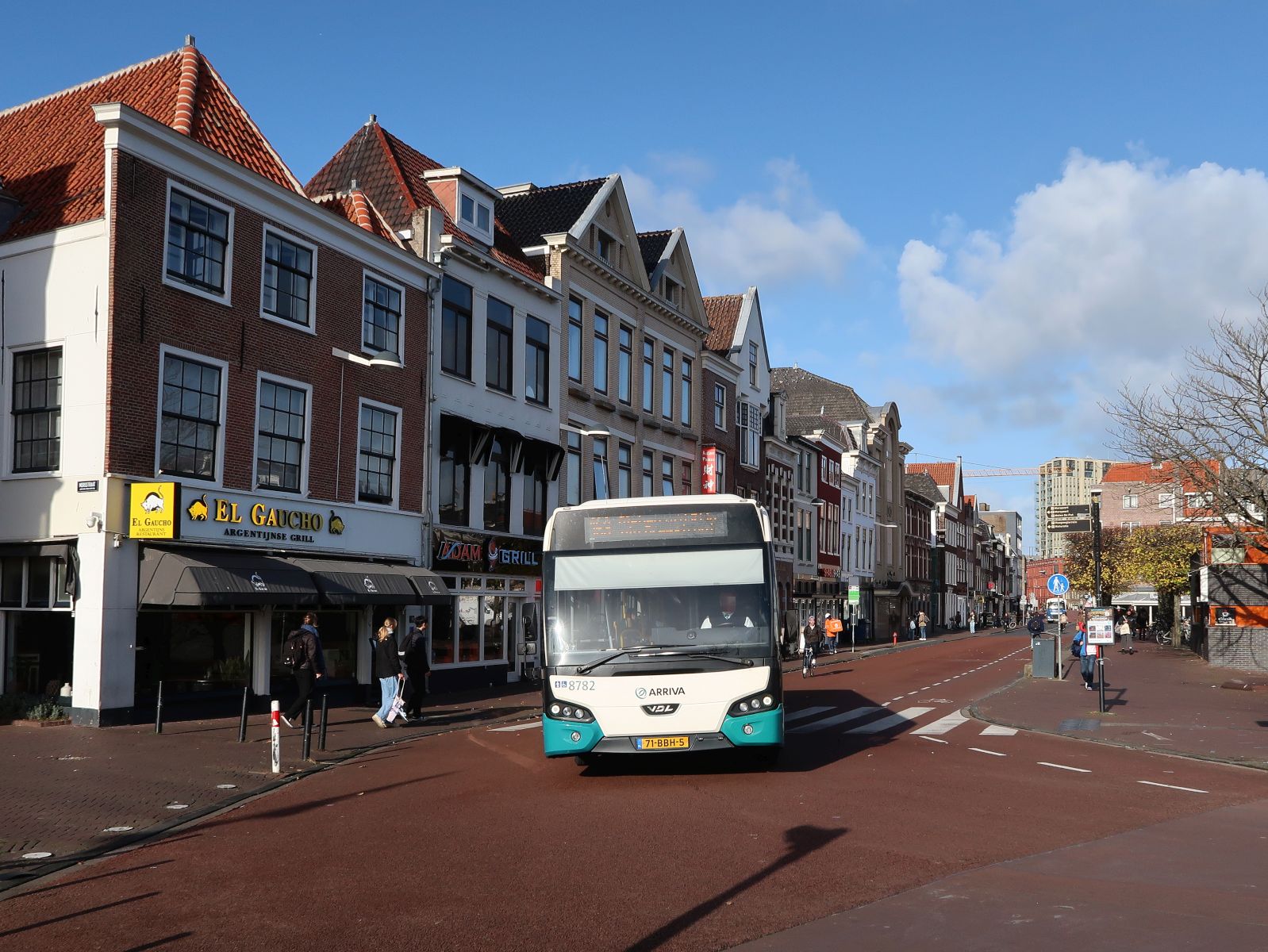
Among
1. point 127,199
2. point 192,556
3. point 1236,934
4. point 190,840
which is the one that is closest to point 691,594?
point 190,840

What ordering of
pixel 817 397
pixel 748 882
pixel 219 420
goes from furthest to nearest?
pixel 817 397 < pixel 219 420 < pixel 748 882

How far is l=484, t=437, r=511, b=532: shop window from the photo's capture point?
30.1 m

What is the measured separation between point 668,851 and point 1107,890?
10.2 feet

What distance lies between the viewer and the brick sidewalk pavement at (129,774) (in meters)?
10.2

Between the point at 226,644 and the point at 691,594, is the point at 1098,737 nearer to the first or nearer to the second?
the point at 691,594

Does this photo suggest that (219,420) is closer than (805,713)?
Yes

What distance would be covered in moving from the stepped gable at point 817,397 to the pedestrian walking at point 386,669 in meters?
60.0

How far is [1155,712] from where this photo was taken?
23484 millimetres

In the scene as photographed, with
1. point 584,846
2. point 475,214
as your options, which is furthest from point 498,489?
point 584,846

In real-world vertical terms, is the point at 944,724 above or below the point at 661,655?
below

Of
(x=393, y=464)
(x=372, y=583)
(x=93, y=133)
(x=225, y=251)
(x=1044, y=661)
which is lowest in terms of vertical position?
(x=1044, y=661)

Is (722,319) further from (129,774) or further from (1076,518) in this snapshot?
(129,774)

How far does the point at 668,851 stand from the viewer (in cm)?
945

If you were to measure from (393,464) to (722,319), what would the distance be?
1083 inches
